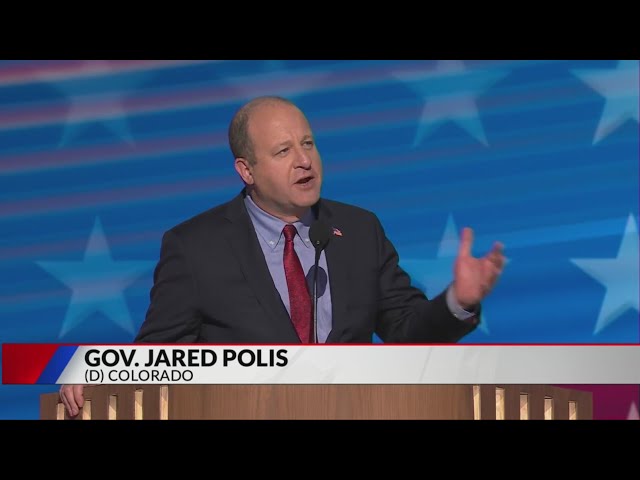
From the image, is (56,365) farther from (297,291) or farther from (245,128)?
(245,128)

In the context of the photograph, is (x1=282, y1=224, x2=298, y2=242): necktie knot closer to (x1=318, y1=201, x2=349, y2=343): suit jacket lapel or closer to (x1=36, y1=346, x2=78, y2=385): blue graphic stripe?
(x1=318, y1=201, x2=349, y2=343): suit jacket lapel

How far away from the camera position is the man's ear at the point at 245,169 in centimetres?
405

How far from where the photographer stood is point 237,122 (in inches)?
160

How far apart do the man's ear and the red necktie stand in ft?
0.75

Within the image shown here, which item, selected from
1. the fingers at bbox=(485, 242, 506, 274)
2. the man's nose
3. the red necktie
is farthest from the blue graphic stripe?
the fingers at bbox=(485, 242, 506, 274)

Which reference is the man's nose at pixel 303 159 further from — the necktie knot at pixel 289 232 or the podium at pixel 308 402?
the podium at pixel 308 402

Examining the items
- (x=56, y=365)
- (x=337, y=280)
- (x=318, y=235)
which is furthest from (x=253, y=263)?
(x=56, y=365)

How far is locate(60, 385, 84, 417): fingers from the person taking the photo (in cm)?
362

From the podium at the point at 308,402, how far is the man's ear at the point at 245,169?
78 cm

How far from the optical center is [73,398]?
3.63 meters

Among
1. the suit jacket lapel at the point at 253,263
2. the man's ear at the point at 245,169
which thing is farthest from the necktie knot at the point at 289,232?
the man's ear at the point at 245,169

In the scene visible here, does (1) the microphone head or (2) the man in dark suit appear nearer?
(1) the microphone head

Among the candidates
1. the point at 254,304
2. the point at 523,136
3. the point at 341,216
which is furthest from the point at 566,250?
the point at 254,304

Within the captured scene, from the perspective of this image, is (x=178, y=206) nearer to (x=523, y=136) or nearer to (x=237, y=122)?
(x=237, y=122)
